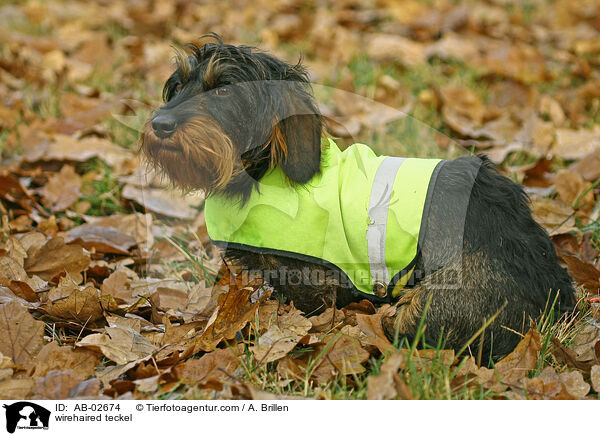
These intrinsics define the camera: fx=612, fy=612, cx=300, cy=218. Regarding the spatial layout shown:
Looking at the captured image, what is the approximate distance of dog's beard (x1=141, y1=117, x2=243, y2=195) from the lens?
9.27 ft

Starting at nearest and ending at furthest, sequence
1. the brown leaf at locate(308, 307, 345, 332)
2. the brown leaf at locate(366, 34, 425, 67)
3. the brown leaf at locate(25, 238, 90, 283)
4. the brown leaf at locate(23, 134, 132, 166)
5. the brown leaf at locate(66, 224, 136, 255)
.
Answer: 1. the brown leaf at locate(308, 307, 345, 332)
2. the brown leaf at locate(25, 238, 90, 283)
3. the brown leaf at locate(66, 224, 136, 255)
4. the brown leaf at locate(23, 134, 132, 166)
5. the brown leaf at locate(366, 34, 425, 67)

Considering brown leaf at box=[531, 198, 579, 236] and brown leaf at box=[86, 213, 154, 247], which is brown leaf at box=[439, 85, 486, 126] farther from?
brown leaf at box=[86, 213, 154, 247]

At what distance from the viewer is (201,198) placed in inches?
169

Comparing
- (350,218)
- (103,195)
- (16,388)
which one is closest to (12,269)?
(16,388)

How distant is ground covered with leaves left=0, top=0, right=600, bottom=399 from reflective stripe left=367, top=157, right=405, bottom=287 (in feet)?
0.94

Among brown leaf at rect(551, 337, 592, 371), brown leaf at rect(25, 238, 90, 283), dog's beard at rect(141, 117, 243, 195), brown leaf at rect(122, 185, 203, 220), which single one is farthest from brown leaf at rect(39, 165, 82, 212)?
brown leaf at rect(551, 337, 592, 371)

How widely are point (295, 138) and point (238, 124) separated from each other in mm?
285

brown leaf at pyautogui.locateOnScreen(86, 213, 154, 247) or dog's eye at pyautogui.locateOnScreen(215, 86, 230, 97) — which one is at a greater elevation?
dog's eye at pyautogui.locateOnScreen(215, 86, 230, 97)

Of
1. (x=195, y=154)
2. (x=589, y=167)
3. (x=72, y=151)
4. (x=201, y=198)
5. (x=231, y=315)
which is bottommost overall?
(x=231, y=315)

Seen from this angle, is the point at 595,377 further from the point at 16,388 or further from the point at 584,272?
the point at 16,388

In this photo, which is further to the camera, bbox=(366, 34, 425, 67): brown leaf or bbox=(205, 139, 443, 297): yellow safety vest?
bbox=(366, 34, 425, 67): brown leaf

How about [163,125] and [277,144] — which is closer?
[163,125]
